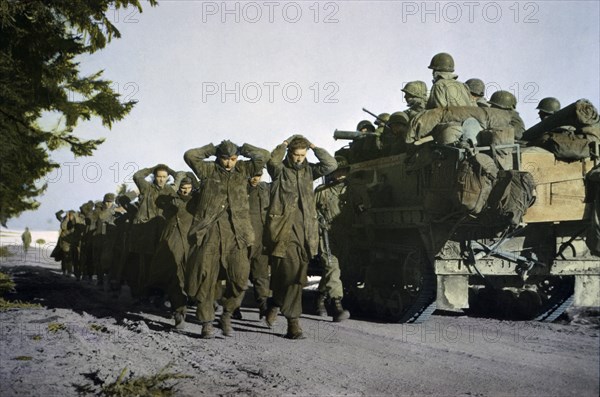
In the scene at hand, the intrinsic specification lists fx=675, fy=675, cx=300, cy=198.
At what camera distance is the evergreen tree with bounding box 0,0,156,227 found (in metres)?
10.7

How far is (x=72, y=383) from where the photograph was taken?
5.35 m

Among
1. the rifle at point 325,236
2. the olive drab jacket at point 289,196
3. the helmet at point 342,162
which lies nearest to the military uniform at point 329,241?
the rifle at point 325,236

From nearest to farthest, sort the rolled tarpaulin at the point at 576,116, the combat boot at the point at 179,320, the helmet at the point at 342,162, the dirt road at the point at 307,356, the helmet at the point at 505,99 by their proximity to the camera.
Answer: the dirt road at the point at 307,356 < the rolled tarpaulin at the point at 576,116 < the combat boot at the point at 179,320 < the helmet at the point at 505,99 < the helmet at the point at 342,162

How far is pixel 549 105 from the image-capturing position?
11.1m

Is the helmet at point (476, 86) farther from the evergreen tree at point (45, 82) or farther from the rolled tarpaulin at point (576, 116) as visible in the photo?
the evergreen tree at point (45, 82)

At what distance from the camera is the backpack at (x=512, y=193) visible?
26.8ft

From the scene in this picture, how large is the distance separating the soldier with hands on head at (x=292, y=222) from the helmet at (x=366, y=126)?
550 cm

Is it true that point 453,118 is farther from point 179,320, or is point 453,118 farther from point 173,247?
point 179,320

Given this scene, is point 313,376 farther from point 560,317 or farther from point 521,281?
point 560,317

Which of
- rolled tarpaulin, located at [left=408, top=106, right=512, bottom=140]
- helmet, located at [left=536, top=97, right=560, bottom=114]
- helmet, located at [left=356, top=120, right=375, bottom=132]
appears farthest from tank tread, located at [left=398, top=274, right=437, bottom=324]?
helmet, located at [left=356, top=120, right=375, bottom=132]

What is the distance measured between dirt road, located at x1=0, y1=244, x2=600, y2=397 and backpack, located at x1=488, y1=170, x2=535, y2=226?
157 centimetres

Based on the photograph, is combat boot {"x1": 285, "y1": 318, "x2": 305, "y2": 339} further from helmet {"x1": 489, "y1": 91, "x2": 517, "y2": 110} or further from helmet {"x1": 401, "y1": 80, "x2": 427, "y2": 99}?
helmet {"x1": 401, "y1": 80, "x2": 427, "y2": 99}

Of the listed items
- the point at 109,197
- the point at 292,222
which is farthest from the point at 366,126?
the point at 109,197

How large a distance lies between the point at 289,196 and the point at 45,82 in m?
6.55
